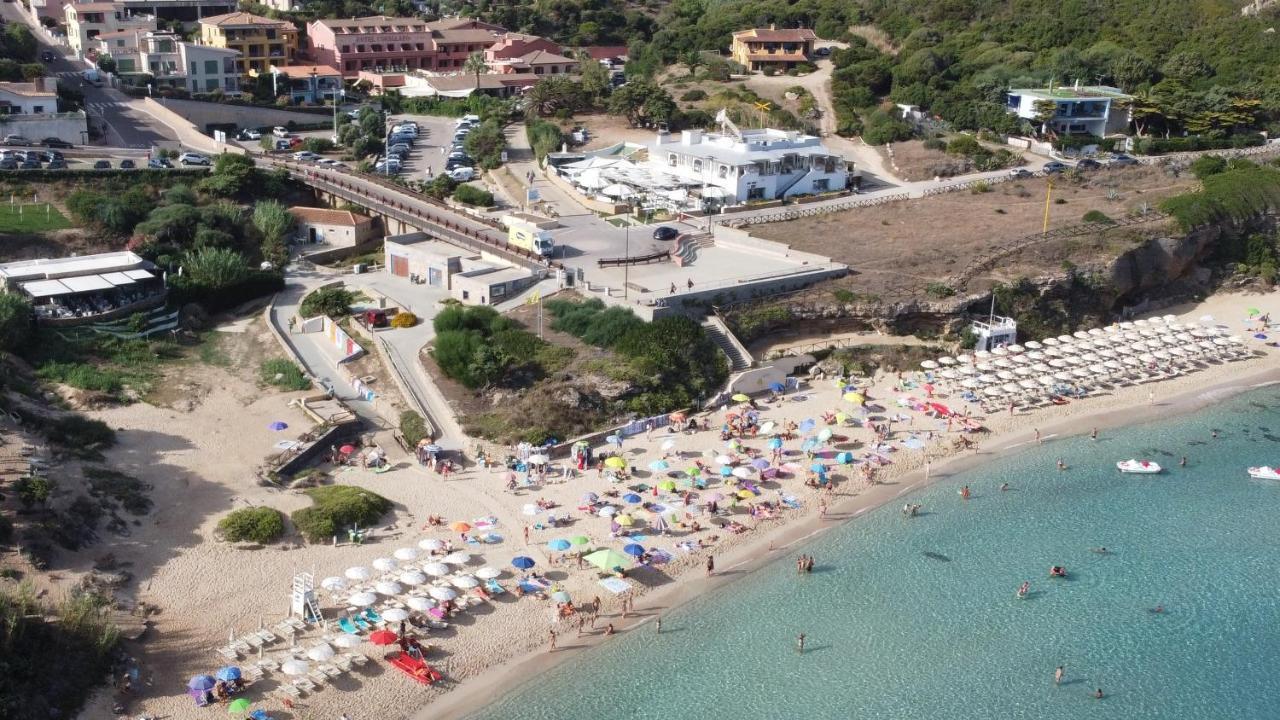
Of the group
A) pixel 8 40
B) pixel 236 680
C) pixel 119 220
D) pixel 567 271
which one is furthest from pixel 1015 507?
pixel 8 40

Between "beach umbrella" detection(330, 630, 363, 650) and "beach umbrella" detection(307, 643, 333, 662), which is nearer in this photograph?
"beach umbrella" detection(307, 643, 333, 662)

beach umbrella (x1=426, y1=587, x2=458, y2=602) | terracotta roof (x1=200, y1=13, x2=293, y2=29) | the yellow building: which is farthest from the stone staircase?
terracotta roof (x1=200, y1=13, x2=293, y2=29)

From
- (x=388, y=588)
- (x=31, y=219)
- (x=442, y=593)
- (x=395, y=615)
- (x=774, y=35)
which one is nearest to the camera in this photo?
(x=395, y=615)

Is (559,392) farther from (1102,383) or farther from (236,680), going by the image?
(1102,383)

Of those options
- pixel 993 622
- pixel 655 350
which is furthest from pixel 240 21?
pixel 993 622

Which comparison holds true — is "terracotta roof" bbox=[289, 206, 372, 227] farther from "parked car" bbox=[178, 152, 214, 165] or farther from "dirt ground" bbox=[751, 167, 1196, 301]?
"dirt ground" bbox=[751, 167, 1196, 301]

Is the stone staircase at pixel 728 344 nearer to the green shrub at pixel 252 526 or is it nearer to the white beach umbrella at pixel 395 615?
the green shrub at pixel 252 526

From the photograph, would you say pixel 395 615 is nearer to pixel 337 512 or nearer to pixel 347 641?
pixel 347 641
